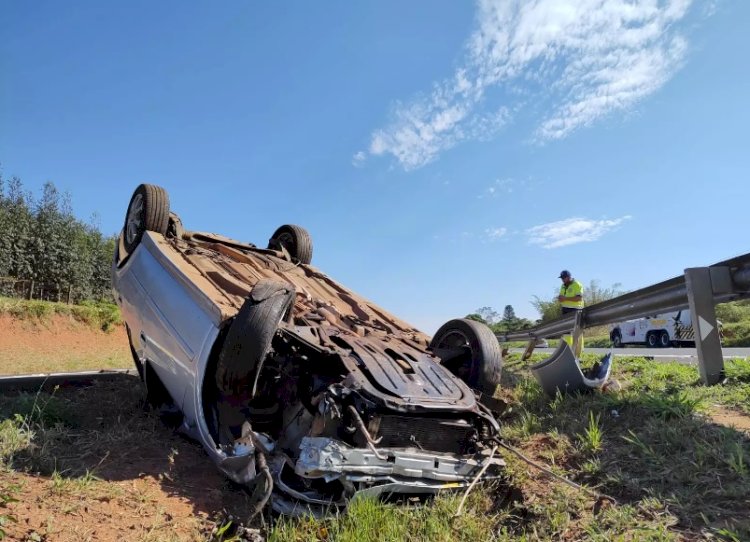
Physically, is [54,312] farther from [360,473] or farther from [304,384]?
[360,473]

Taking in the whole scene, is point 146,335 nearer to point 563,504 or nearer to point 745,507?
point 563,504

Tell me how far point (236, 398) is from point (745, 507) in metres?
2.61

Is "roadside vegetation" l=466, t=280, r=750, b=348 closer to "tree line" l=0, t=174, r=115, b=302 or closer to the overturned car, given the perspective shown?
the overturned car

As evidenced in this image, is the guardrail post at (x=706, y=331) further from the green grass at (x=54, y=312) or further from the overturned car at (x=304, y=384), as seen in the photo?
the green grass at (x=54, y=312)

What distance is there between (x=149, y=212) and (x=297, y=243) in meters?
1.71

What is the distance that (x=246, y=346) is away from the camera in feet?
9.46

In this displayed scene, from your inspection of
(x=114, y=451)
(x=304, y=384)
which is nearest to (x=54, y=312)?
(x=114, y=451)

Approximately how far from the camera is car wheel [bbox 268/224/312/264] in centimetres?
582

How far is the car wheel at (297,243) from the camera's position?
5.82 m

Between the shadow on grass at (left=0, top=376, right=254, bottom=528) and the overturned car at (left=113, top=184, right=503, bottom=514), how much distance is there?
0.66 feet

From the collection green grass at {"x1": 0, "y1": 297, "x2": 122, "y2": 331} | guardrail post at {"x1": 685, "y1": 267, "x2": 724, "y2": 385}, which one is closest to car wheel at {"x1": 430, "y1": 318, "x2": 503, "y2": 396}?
guardrail post at {"x1": 685, "y1": 267, "x2": 724, "y2": 385}

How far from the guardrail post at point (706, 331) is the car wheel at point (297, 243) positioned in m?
3.88

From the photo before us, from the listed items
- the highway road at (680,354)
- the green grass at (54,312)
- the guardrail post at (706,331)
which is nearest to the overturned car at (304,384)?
the guardrail post at (706,331)

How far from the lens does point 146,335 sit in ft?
13.5
